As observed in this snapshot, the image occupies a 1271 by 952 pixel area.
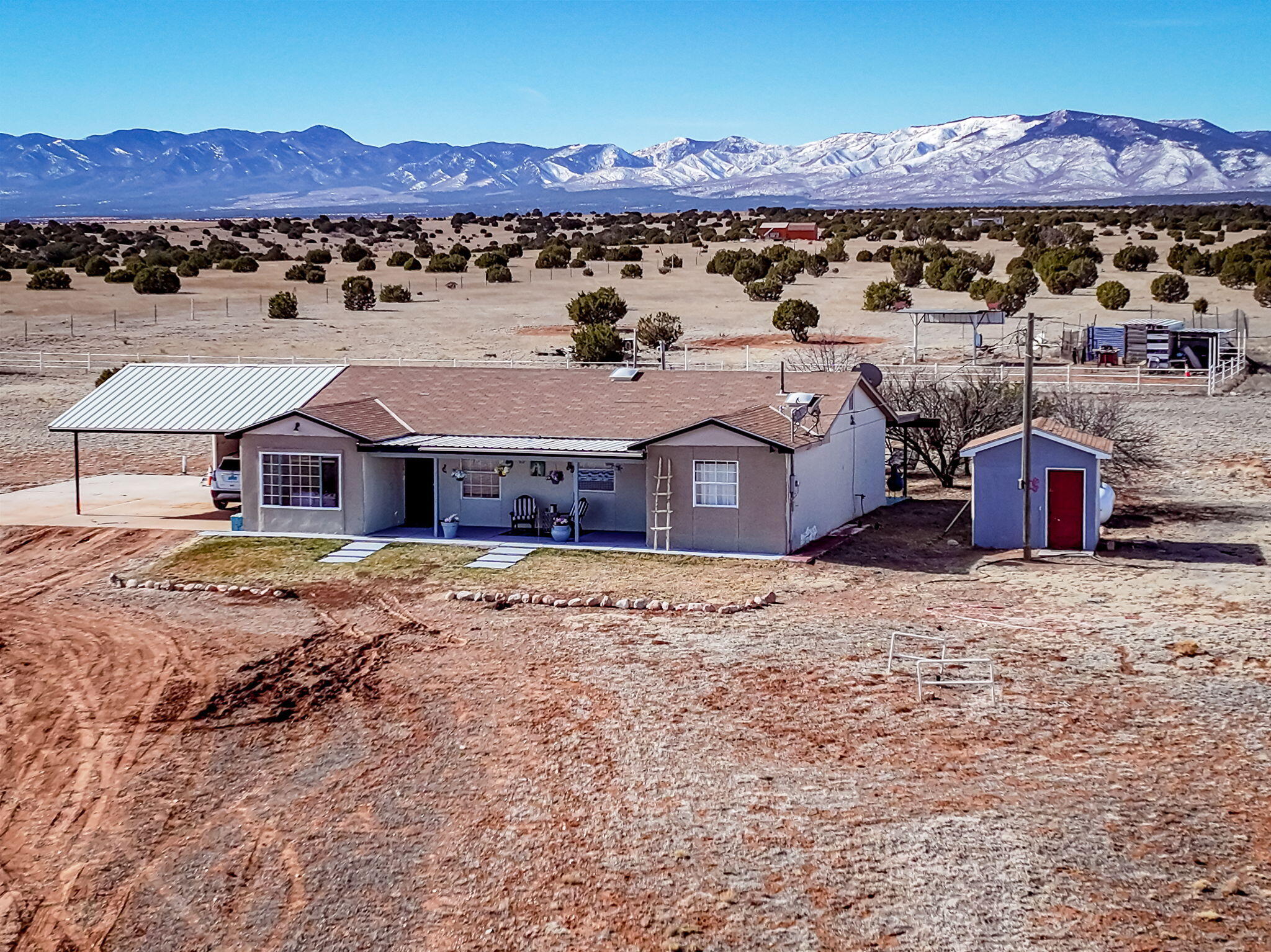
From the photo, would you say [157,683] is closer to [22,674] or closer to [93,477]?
[22,674]

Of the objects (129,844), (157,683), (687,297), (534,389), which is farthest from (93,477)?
(687,297)

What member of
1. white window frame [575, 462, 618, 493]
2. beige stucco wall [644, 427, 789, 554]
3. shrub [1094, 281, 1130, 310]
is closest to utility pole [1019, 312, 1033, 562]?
beige stucco wall [644, 427, 789, 554]

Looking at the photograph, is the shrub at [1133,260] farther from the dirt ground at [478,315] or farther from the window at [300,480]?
the window at [300,480]

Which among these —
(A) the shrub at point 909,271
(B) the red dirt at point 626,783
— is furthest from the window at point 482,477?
(A) the shrub at point 909,271

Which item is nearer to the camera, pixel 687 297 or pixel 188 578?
pixel 188 578

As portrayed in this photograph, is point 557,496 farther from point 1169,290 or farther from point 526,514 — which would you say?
point 1169,290

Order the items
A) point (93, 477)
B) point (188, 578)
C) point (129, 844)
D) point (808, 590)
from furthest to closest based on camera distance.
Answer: point (93, 477)
point (188, 578)
point (808, 590)
point (129, 844)

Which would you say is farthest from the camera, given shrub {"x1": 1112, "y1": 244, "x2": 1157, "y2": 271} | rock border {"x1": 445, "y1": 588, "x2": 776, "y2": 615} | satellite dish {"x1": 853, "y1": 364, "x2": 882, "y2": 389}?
shrub {"x1": 1112, "y1": 244, "x2": 1157, "y2": 271}

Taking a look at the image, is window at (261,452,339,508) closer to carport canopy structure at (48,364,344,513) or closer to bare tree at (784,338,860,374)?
carport canopy structure at (48,364,344,513)
